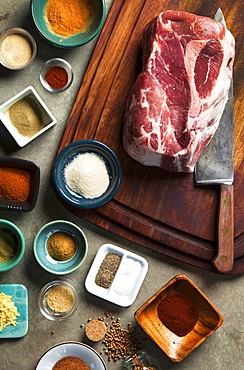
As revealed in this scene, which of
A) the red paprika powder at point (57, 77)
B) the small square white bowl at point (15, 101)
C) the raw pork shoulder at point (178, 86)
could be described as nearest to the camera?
the raw pork shoulder at point (178, 86)

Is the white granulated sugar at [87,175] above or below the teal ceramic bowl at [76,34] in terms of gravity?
below

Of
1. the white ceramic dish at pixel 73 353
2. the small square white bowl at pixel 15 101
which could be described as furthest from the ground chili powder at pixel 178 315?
the small square white bowl at pixel 15 101

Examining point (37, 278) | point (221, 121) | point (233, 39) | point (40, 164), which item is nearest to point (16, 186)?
point (40, 164)

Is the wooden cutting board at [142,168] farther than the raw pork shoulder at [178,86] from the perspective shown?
Yes

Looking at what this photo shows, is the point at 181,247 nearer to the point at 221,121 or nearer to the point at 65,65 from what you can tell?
the point at 221,121

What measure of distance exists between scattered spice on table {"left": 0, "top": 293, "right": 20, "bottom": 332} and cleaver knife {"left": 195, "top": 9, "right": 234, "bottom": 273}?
1.26 metres

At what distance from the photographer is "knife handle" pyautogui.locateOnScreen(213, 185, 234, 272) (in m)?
2.44

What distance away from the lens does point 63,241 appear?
2439 mm

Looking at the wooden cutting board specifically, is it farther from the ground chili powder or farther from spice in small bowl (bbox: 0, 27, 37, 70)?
spice in small bowl (bbox: 0, 27, 37, 70)

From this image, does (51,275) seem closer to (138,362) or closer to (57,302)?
(57,302)

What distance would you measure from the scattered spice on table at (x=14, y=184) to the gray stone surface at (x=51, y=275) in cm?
17

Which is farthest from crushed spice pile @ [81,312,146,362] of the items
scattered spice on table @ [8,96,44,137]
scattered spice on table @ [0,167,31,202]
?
scattered spice on table @ [8,96,44,137]

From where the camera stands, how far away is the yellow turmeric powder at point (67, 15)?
2410 millimetres

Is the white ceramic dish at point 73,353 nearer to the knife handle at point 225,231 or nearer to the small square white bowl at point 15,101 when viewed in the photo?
the knife handle at point 225,231
